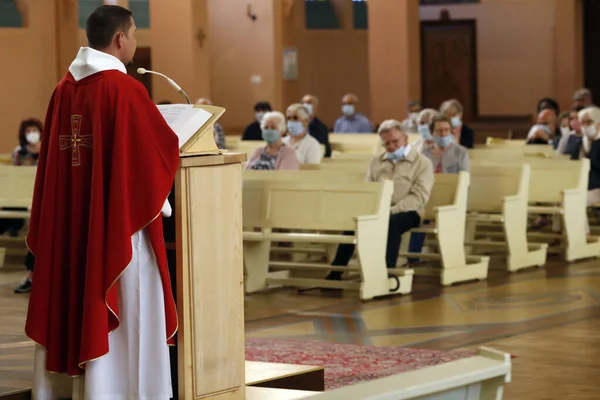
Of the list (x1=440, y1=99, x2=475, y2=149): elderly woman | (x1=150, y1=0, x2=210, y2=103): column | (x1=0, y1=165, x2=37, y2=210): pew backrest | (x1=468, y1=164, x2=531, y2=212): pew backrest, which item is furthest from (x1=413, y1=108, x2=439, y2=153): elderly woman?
(x1=150, y1=0, x2=210, y2=103): column

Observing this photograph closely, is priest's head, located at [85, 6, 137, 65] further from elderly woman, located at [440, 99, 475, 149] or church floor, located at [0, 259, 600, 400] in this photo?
elderly woman, located at [440, 99, 475, 149]

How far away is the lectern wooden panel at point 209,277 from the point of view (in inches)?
181

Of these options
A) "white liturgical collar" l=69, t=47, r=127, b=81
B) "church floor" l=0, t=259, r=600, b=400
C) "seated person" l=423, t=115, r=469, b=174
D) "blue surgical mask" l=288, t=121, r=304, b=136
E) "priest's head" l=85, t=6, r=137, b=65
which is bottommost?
"church floor" l=0, t=259, r=600, b=400

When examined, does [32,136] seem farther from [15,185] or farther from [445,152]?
[445,152]

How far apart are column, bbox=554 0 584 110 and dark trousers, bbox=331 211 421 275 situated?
44.2ft

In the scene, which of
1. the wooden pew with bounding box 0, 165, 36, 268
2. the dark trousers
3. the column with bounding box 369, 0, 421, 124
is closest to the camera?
the dark trousers

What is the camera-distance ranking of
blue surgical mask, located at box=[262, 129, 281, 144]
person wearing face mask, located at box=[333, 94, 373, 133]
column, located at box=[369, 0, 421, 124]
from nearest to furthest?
blue surgical mask, located at box=[262, 129, 281, 144] → person wearing face mask, located at box=[333, 94, 373, 133] → column, located at box=[369, 0, 421, 124]

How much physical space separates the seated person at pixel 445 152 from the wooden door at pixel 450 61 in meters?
15.0

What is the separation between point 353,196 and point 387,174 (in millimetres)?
512

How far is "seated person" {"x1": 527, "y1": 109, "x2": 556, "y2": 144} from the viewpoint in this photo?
1407 centimetres

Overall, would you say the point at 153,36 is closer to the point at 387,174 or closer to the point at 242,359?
the point at 387,174

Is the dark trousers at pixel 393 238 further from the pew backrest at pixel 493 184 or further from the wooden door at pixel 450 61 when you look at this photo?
the wooden door at pixel 450 61

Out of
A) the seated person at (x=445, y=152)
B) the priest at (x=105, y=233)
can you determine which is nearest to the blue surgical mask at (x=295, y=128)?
the seated person at (x=445, y=152)

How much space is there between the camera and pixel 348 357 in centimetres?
678
